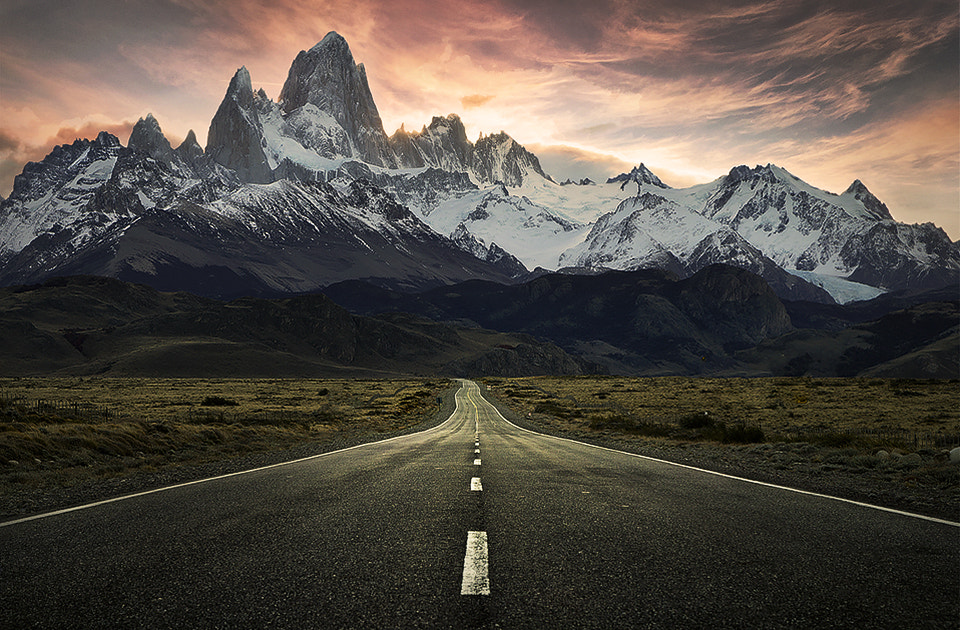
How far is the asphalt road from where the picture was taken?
16.3ft

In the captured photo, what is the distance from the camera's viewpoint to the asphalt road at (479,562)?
16.3ft

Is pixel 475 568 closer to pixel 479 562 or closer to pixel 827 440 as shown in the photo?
pixel 479 562

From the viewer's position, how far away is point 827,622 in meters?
4.82

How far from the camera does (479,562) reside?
6.21m

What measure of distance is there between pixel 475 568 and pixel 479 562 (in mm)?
225

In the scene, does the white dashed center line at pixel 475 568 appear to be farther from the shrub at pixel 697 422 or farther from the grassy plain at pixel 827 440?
the shrub at pixel 697 422

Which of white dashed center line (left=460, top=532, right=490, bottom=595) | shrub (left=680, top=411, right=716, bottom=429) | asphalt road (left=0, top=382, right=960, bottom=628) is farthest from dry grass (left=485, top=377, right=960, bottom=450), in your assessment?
white dashed center line (left=460, top=532, right=490, bottom=595)

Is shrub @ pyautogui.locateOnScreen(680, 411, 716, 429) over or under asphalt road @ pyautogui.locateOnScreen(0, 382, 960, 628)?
under

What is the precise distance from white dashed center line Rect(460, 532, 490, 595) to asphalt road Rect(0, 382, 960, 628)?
0.03 m

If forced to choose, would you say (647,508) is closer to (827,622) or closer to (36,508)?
(827,622)

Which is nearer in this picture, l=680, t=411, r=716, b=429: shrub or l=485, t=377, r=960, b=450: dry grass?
l=485, t=377, r=960, b=450: dry grass

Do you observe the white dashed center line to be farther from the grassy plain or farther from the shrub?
the shrub

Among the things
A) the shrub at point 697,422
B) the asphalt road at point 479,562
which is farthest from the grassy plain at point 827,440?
the asphalt road at point 479,562

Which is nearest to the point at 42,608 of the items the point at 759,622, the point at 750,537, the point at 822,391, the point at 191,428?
the point at 759,622
